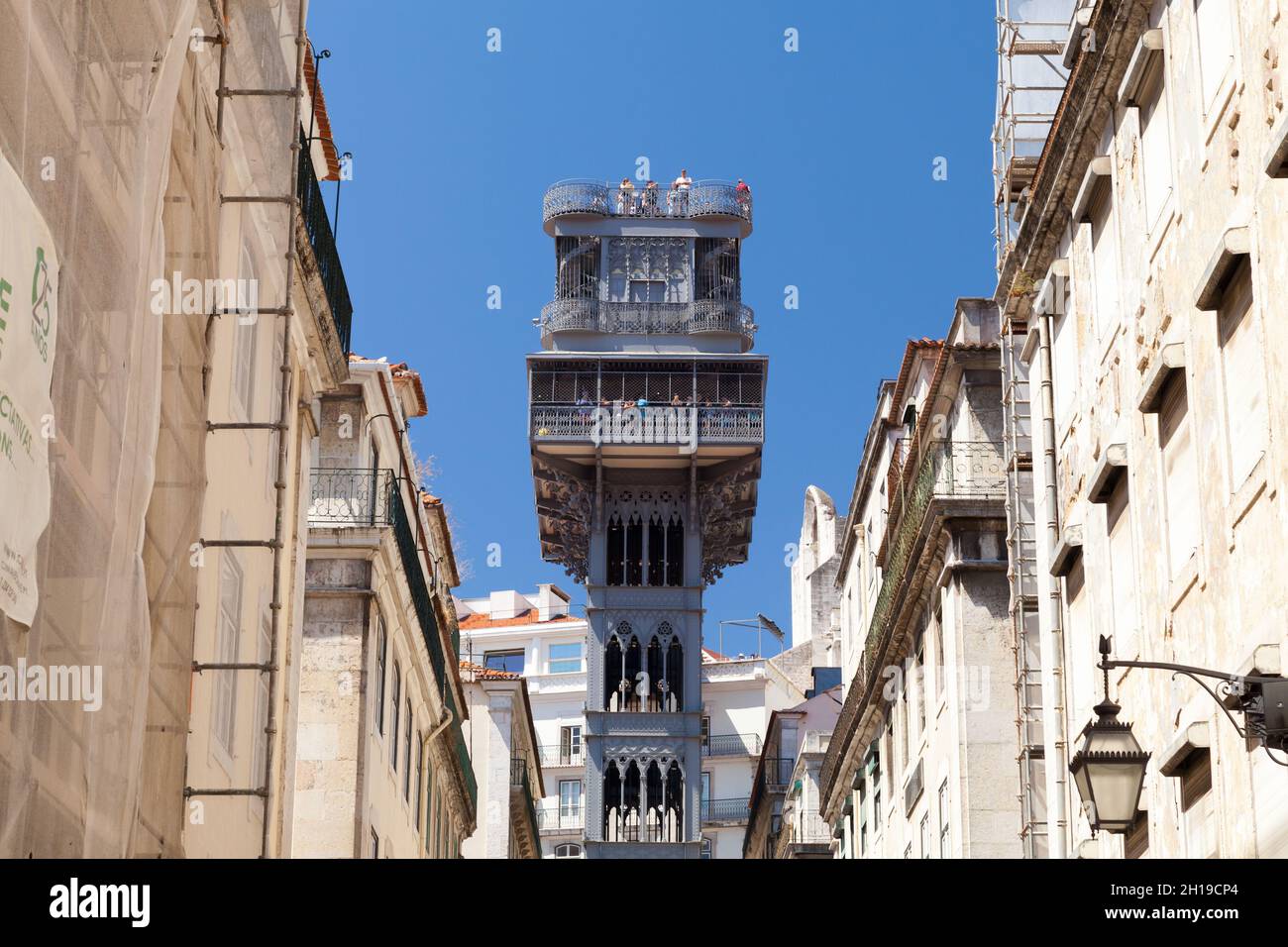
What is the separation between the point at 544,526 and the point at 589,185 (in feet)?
38.0

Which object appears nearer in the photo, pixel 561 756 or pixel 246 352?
pixel 246 352

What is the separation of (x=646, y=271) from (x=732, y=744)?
21.2 m

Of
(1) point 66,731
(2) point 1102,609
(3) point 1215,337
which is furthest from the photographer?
(2) point 1102,609

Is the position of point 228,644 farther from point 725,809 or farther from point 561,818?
point 561,818

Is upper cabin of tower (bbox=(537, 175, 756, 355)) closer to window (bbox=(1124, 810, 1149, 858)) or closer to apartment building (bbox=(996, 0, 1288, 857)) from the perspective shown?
apartment building (bbox=(996, 0, 1288, 857))

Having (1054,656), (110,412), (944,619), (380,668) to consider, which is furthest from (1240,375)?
(380,668)

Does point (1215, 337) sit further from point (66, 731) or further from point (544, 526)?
point (544, 526)

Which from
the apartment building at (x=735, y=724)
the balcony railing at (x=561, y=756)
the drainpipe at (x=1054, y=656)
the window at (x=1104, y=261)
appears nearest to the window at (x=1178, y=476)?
the window at (x=1104, y=261)

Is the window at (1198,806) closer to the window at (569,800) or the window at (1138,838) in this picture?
the window at (1138,838)

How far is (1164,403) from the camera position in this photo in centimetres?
1748

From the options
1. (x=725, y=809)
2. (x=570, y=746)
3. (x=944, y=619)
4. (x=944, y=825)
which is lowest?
(x=944, y=825)

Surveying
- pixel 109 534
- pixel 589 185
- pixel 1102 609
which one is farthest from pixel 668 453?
pixel 109 534
